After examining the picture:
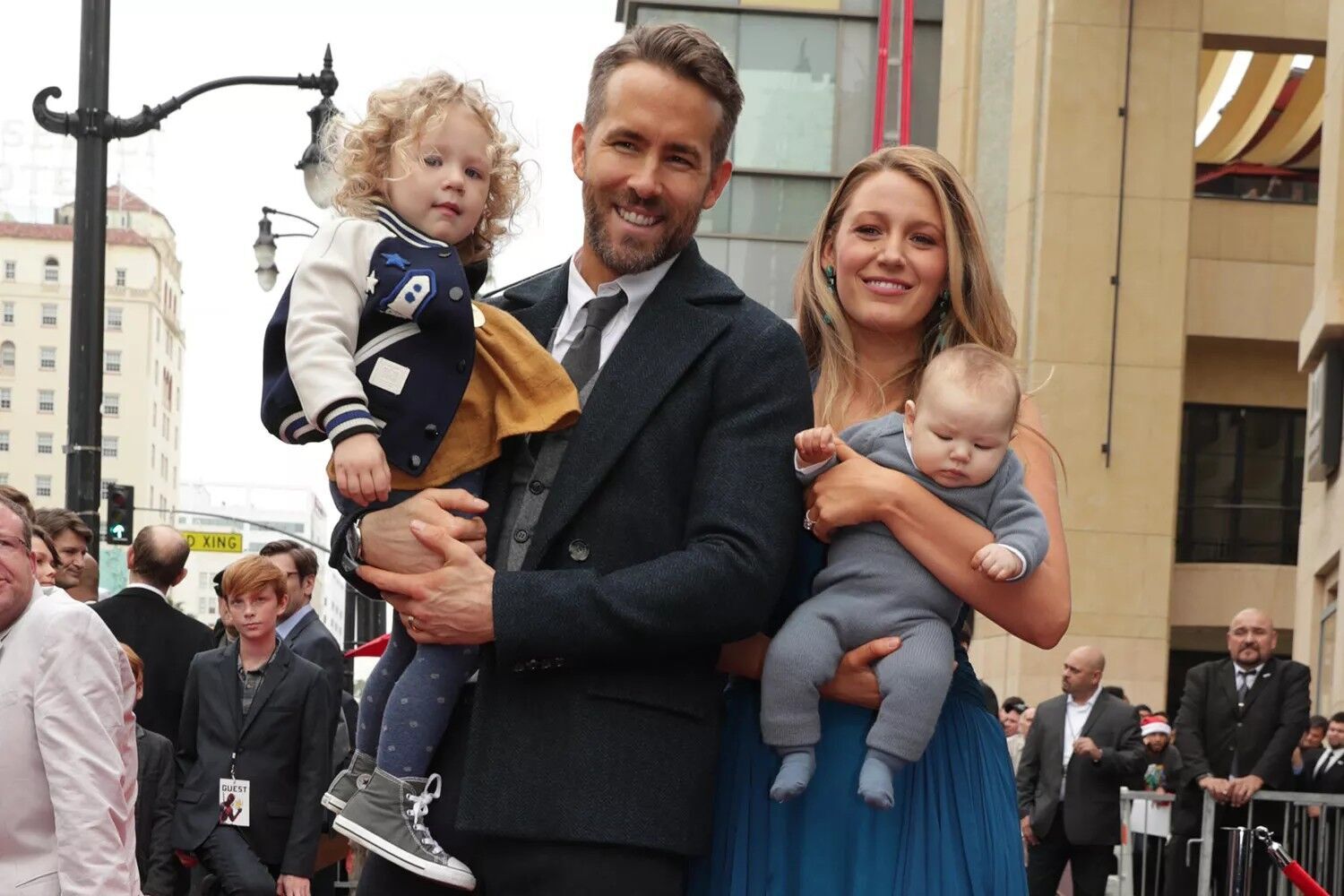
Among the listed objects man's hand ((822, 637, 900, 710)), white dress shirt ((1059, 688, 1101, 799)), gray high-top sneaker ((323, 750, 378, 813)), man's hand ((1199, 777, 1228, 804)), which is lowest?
man's hand ((1199, 777, 1228, 804))

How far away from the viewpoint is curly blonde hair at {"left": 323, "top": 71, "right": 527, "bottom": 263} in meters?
4.34

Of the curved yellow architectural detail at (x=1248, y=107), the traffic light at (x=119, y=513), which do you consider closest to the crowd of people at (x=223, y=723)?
the traffic light at (x=119, y=513)

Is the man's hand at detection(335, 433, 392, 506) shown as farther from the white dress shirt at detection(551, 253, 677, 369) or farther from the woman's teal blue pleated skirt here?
the woman's teal blue pleated skirt

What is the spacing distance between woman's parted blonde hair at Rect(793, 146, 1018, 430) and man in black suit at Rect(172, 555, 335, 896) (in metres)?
5.52

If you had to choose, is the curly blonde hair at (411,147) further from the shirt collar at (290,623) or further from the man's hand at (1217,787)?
the man's hand at (1217,787)

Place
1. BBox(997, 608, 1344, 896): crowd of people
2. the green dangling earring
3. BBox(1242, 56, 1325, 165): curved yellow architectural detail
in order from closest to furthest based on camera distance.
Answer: the green dangling earring → BBox(997, 608, 1344, 896): crowd of people → BBox(1242, 56, 1325, 165): curved yellow architectural detail

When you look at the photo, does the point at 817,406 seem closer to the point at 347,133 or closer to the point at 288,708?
the point at 347,133

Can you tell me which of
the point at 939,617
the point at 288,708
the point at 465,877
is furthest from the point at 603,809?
the point at 288,708

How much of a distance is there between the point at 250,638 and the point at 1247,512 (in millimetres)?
30074

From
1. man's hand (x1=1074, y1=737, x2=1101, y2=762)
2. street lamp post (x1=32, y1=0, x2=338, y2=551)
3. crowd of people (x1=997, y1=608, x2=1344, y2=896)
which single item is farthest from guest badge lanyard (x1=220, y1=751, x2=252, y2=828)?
man's hand (x1=1074, y1=737, x2=1101, y2=762)

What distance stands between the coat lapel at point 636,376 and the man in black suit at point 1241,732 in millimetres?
11110

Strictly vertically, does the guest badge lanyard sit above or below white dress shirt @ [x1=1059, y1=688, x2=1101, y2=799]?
above

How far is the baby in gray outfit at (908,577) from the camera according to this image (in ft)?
13.7

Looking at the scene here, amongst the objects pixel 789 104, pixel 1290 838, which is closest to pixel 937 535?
pixel 1290 838
